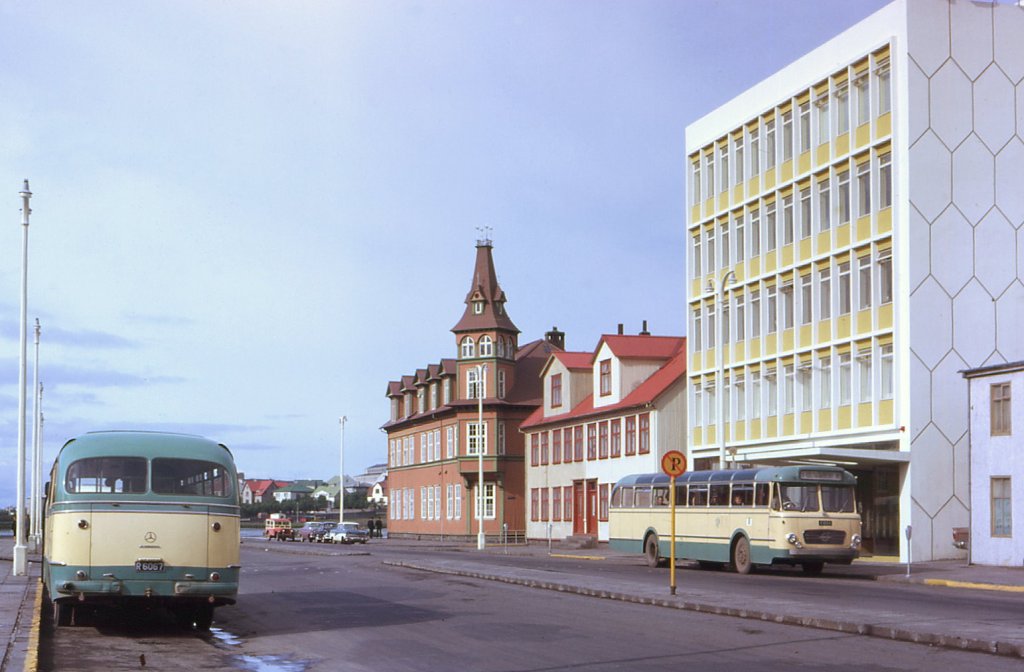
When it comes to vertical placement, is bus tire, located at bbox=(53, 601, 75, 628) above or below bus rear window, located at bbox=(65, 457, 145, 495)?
below

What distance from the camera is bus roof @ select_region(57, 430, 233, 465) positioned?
18.4 meters

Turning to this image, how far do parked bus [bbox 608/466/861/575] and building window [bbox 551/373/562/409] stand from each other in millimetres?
37833

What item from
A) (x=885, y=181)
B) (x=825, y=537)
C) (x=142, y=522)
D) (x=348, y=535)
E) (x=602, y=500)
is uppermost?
(x=885, y=181)

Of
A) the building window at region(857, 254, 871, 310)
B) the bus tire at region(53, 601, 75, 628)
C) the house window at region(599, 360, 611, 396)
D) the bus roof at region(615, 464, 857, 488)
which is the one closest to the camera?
the bus tire at region(53, 601, 75, 628)

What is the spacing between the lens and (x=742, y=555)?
3641 centimetres

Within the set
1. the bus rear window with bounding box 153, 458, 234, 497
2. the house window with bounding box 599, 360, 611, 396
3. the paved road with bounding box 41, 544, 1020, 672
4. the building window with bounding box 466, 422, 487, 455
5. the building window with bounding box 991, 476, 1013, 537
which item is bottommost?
the paved road with bounding box 41, 544, 1020, 672

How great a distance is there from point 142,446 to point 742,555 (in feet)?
69.5

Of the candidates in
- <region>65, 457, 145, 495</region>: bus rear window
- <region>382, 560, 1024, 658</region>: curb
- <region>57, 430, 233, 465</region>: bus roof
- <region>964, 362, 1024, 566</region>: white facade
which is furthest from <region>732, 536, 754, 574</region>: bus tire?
<region>65, 457, 145, 495</region>: bus rear window

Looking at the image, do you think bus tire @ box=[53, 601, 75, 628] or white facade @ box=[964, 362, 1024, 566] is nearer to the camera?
bus tire @ box=[53, 601, 75, 628]

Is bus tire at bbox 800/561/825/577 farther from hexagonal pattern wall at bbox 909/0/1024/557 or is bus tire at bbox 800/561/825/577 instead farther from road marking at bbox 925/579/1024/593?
hexagonal pattern wall at bbox 909/0/1024/557

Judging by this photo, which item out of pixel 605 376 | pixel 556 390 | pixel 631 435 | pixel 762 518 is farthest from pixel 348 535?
pixel 762 518

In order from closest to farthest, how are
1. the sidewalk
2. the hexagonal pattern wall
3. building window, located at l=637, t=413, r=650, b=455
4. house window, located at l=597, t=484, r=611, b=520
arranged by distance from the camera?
the sidewalk
the hexagonal pattern wall
building window, located at l=637, t=413, r=650, b=455
house window, located at l=597, t=484, r=611, b=520

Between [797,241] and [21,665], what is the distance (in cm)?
3954

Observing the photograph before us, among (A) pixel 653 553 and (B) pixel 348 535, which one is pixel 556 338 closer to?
(B) pixel 348 535
